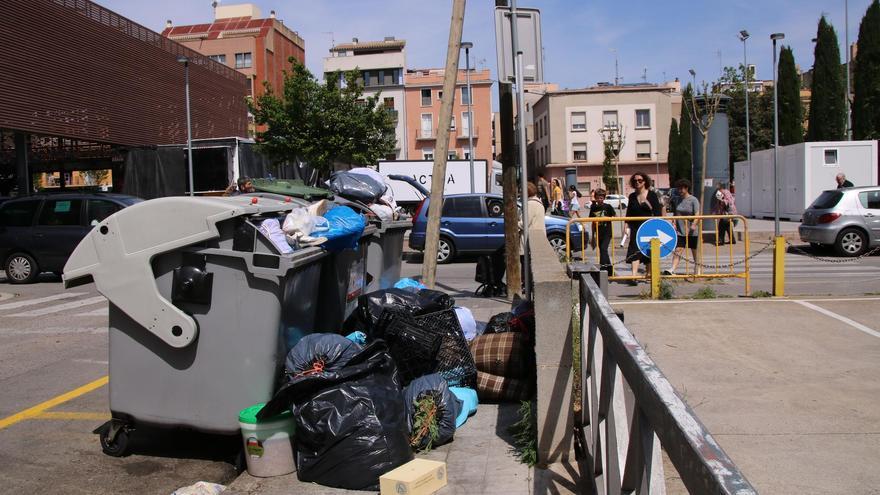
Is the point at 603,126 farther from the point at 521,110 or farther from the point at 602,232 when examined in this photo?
the point at 521,110

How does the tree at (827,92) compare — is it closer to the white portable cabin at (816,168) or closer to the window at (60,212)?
the white portable cabin at (816,168)

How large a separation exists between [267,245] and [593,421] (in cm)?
237

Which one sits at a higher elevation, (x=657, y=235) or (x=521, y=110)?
(x=521, y=110)

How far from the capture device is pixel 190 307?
471 centimetres

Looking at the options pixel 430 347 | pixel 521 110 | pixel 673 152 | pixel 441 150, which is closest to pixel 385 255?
pixel 441 150

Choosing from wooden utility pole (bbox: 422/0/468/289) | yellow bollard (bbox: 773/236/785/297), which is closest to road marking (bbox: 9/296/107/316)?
wooden utility pole (bbox: 422/0/468/289)

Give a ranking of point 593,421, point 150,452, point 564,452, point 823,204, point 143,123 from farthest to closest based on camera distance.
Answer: point 143,123 → point 823,204 → point 150,452 → point 564,452 → point 593,421

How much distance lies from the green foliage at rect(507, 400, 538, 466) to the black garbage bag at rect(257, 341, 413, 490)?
690mm

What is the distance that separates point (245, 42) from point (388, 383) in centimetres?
7064

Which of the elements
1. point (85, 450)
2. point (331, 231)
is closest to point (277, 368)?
point (331, 231)

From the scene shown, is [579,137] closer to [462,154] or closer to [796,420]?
[462,154]

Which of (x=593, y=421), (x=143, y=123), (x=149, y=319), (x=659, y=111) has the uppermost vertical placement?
(x=659, y=111)

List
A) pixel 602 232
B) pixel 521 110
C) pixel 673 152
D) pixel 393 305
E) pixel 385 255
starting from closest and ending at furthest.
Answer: pixel 393 305 < pixel 385 255 < pixel 521 110 < pixel 602 232 < pixel 673 152

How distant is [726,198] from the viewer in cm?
1817
